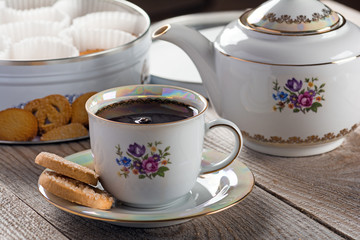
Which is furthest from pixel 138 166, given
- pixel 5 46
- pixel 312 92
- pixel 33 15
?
pixel 33 15

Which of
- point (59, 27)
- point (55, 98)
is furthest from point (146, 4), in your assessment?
point (55, 98)

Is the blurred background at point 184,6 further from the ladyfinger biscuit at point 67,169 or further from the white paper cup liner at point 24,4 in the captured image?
the ladyfinger biscuit at point 67,169

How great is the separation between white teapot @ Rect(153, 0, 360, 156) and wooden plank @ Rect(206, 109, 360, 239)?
22mm

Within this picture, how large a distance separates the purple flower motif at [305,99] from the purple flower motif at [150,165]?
8.2 inches

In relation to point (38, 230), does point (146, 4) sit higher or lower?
lower

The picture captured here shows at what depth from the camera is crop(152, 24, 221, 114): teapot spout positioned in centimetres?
71

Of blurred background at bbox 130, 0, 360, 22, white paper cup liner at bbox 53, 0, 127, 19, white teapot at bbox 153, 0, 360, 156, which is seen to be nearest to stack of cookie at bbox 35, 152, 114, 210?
white teapot at bbox 153, 0, 360, 156

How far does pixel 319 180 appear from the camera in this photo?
64cm

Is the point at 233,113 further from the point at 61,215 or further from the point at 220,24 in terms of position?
the point at 220,24

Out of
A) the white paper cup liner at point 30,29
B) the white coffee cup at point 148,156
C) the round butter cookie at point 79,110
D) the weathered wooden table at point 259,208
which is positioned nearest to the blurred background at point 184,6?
the white paper cup liner at point 30,29

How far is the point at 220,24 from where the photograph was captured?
1.05 meters

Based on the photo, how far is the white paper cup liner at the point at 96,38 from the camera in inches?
32.8

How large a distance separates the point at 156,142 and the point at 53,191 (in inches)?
4.3

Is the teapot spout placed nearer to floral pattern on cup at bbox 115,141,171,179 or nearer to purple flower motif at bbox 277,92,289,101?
purple flower motif at bbox 277,92,289,101
